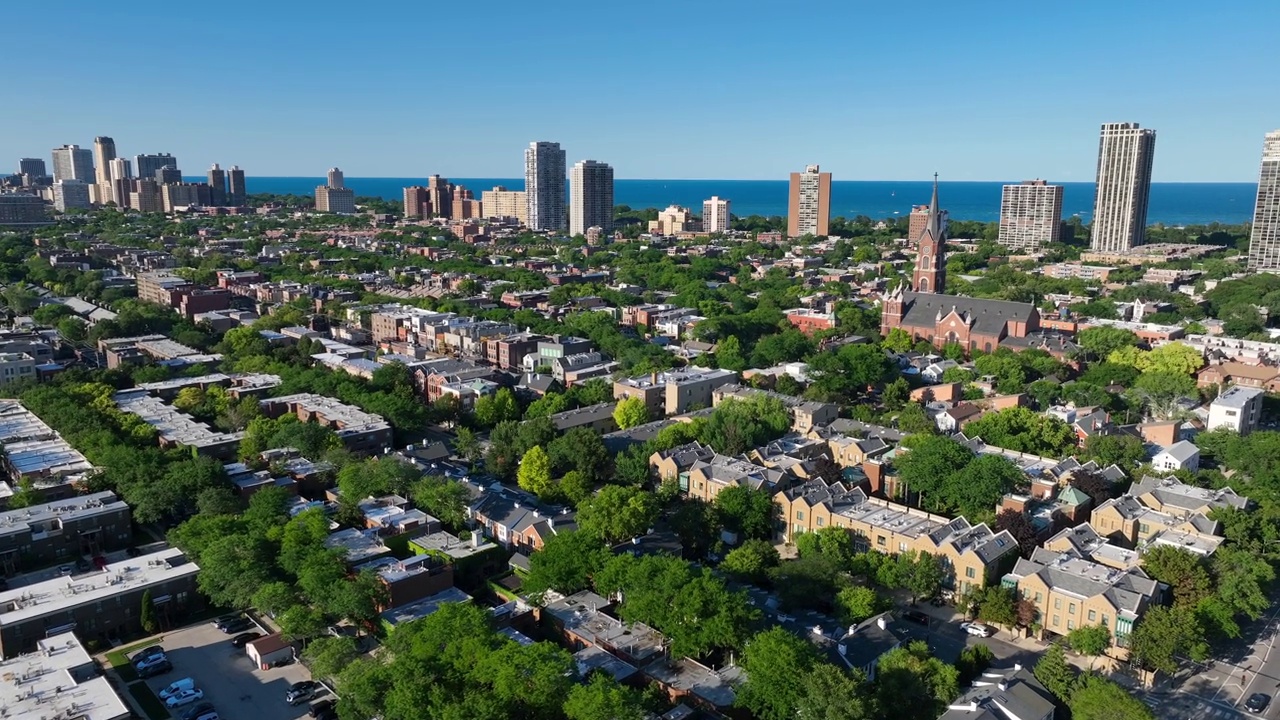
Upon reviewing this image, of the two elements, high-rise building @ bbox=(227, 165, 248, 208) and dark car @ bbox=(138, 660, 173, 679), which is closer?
dark car @ bbox=(138, 660, 173, 679)

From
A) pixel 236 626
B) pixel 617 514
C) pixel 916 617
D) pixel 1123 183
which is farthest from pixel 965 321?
pixel 1123 183

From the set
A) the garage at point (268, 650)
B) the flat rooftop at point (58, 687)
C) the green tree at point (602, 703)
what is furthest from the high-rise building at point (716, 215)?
the green tree at point (602, 703)

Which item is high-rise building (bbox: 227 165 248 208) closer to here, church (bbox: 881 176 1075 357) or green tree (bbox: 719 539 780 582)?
church (bbox: 881 176 1075 357)

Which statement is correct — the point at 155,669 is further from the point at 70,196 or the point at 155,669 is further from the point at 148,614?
the point at 70,196

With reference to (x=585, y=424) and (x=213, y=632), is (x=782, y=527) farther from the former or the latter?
(x=213, y=632)

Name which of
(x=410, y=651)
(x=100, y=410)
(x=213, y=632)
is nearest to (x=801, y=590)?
(x=410, y=651)

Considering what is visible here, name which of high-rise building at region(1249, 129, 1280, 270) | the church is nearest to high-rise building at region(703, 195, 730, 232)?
high-rise building at region(1249, 129, 1280, 270)

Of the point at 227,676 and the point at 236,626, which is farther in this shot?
the point at 236,626
